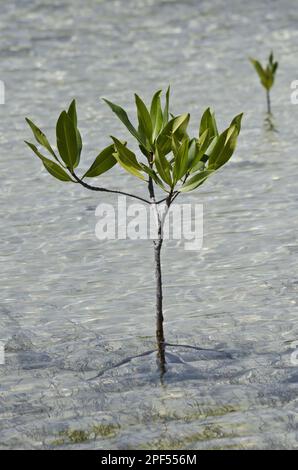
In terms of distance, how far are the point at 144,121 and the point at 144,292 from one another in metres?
1.13

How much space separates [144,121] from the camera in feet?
13.4

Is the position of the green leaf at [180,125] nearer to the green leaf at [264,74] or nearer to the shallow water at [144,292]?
the shallow water at [144,292]

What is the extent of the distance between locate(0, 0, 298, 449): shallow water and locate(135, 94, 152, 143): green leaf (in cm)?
87

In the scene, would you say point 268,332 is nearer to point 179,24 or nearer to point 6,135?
point 6,135

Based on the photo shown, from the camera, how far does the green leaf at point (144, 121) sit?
13.3ft

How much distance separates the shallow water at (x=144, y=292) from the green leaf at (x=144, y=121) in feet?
2.85

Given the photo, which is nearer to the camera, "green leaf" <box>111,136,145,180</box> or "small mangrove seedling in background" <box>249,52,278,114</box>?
"green leaf" <box>111,136,145,180</box>

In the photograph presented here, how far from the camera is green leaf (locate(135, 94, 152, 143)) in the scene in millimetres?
4051

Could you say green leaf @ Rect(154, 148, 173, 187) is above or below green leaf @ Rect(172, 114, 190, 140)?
below

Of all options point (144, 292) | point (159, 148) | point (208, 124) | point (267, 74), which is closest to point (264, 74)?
point (267, 74)

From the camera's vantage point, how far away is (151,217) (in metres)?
6.02

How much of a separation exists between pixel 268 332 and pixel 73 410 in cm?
101

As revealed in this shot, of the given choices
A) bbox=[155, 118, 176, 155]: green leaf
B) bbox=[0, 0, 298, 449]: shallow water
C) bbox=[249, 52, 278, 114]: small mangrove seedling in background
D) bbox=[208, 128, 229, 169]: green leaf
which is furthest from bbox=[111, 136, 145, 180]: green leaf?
bbox=[249, 52, 278, 114]: small mangrove seedling in background

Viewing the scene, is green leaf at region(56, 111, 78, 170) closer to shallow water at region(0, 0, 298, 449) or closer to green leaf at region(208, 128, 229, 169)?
green leaf at region(208, 128, 229, 169)
